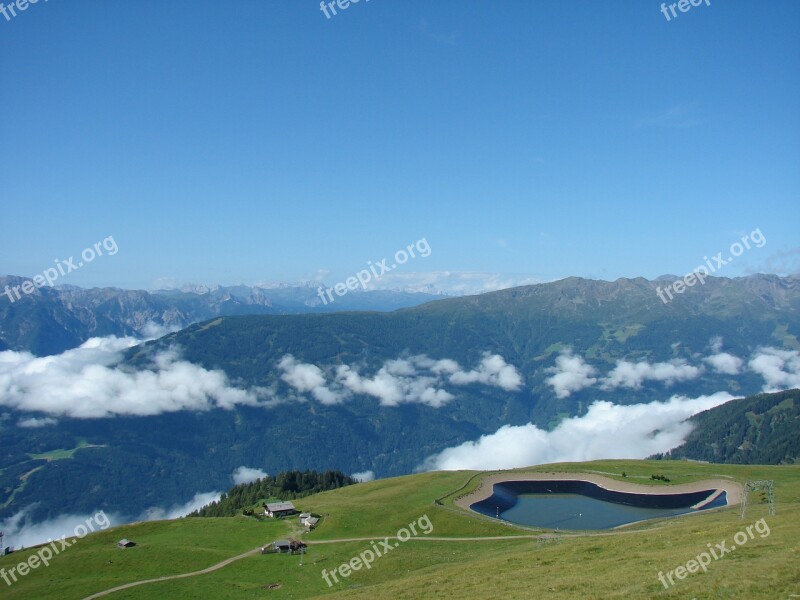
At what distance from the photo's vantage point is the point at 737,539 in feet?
148

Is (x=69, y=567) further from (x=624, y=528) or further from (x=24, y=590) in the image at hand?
(x=624, y=528)

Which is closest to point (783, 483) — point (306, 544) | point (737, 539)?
point (737, 539)

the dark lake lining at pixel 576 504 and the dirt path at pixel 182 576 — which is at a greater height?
the dirt path at pixel 182 576

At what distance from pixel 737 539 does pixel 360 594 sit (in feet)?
110
